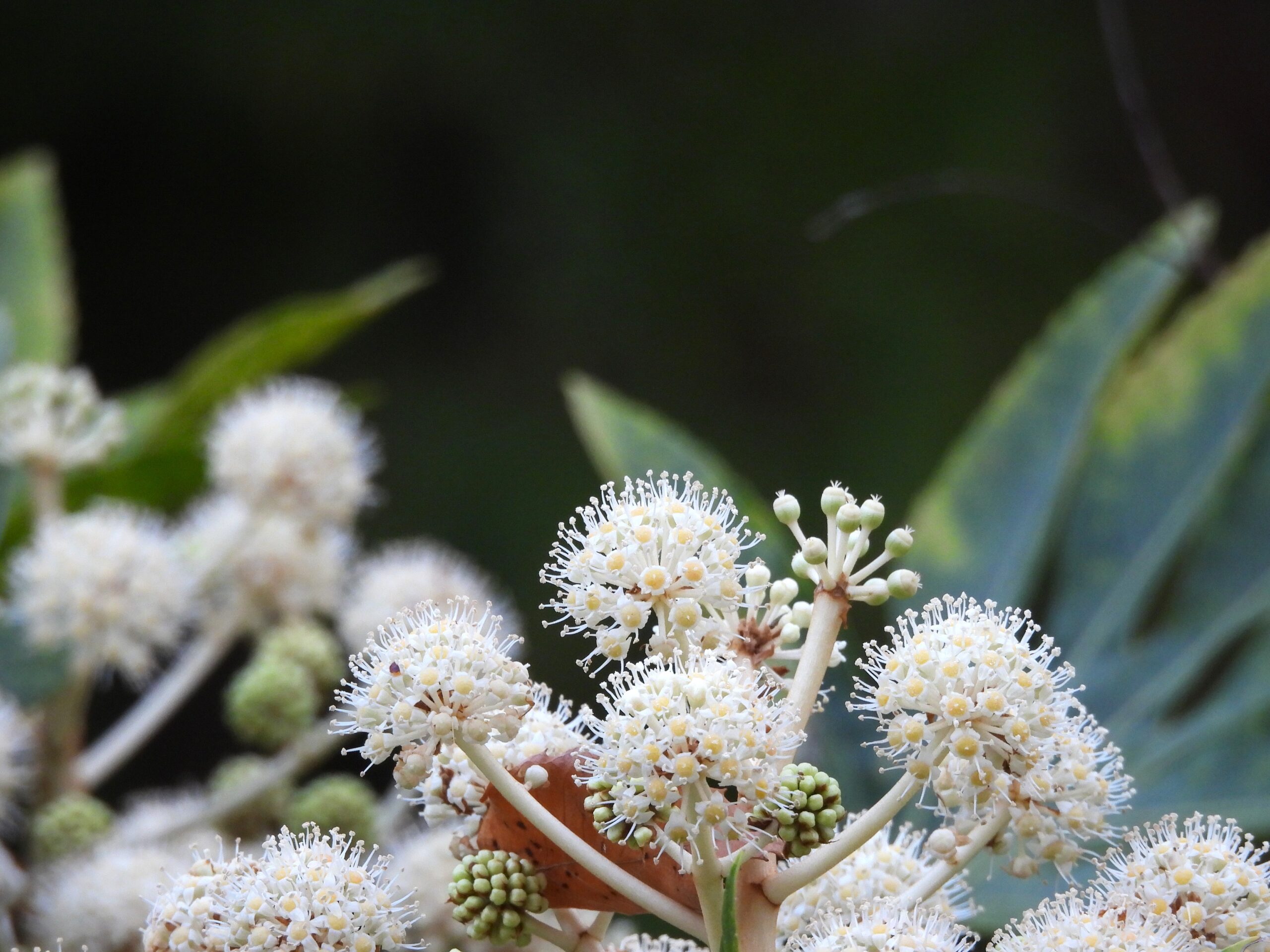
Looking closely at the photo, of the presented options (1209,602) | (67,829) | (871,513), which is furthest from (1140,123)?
(67,829)

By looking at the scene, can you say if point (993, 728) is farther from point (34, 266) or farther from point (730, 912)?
point (34, 266)

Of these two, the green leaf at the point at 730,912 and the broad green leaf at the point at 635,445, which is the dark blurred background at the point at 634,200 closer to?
the broad green leaf at the point at 635,445

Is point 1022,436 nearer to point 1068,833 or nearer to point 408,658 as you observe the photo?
point 1068,833

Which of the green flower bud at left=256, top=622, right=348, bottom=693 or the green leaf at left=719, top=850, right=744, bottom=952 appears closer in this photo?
the green leaf at left=719, top=850, right=744, bottom=952

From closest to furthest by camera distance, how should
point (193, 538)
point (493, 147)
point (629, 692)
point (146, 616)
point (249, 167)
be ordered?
point (629, 692) → point (146, 616) → point (193, 538) → point (249, 167) → point (493, 147)

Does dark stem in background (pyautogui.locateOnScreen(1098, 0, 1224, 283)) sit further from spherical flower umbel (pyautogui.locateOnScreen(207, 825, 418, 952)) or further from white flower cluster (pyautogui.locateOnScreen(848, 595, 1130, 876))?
spherical flower umbel (pyautogui.locateOnScreen(207, 825, 418, 952))

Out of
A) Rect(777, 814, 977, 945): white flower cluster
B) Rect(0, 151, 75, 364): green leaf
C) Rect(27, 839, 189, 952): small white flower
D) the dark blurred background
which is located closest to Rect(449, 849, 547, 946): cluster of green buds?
Rect(777, 814, 977, 945): white flower cluster

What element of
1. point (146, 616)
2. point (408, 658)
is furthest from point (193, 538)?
point (408, 658)
